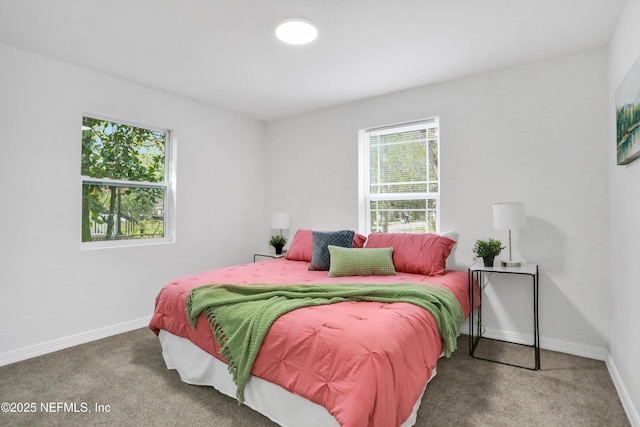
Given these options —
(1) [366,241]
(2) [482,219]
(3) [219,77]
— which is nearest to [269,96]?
(3) [219,77]

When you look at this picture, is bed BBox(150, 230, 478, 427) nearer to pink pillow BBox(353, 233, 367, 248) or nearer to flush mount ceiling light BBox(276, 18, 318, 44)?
pink pillow BBox(353, 233, 367, 248)

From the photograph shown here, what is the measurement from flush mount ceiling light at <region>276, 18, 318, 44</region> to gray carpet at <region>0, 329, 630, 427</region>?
256 cm

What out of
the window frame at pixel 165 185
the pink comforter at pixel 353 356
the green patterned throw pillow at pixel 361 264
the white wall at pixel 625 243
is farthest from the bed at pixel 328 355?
the window frame at pixel 165 185

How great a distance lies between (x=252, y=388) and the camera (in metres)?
1.94

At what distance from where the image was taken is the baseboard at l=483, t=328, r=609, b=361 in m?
2.73

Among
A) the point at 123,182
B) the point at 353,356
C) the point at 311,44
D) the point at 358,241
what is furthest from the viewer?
the point at 358,241

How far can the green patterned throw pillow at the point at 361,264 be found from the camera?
3.03m

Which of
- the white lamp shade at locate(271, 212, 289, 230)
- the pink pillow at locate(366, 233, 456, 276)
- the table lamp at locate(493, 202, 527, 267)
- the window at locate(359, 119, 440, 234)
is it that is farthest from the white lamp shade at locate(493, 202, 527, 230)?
the white lamp shade at locate(271, 212, 289, 230)

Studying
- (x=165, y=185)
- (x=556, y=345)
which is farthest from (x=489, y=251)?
(x=165, y=185)

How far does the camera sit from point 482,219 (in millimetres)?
3264

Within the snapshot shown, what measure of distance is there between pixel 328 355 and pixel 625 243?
206 centimetres

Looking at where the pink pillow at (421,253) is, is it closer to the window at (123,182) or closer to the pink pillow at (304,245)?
the pink pillow at (304,245)

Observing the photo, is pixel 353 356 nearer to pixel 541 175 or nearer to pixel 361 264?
pixel 361 264

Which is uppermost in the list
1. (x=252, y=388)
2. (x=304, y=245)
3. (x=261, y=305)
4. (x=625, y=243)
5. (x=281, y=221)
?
(x=281, y=221)
